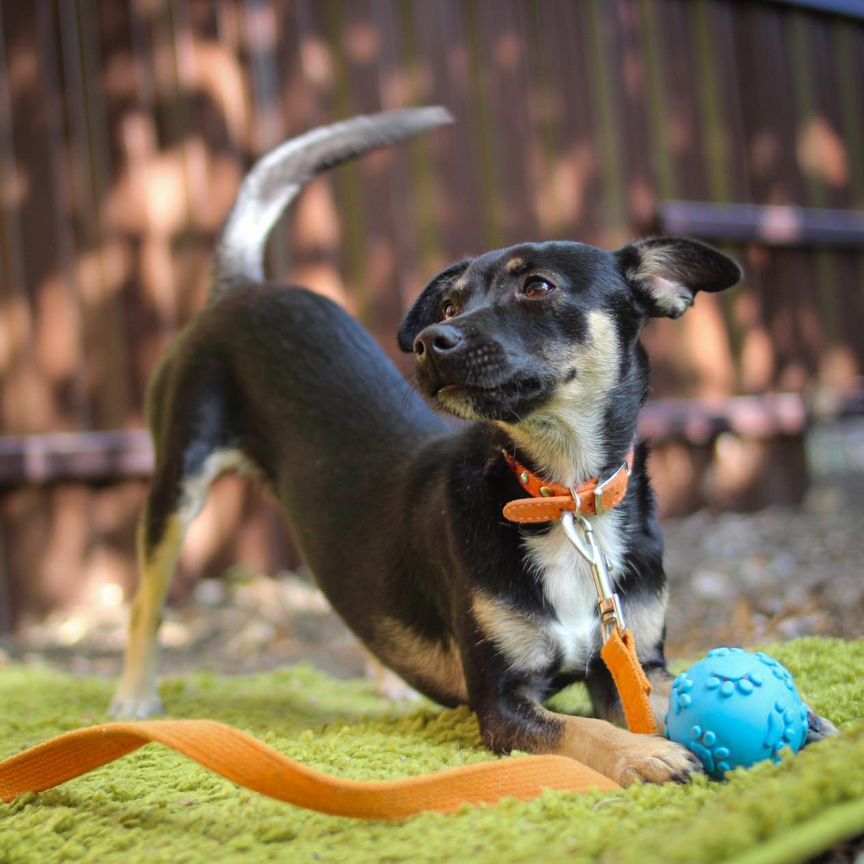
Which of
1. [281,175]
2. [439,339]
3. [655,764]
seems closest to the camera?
[655,764]

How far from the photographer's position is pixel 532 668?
106 inches

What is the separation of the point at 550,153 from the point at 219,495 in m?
3.37

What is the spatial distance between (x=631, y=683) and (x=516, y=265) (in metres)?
1.14

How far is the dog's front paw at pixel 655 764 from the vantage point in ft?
7.06

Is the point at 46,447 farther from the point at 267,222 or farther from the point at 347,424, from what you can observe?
the point at 347,424

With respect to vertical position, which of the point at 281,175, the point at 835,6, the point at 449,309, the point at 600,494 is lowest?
the point at 600,494

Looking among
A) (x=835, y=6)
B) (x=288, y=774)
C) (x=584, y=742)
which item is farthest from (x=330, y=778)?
(x=835, y=6)

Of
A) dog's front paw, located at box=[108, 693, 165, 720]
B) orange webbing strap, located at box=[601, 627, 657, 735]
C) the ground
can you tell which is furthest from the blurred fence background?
orange webbing strap, located at box=[601, 627, 657, 735]

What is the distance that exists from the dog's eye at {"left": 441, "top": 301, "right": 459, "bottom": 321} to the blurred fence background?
330 centimetres

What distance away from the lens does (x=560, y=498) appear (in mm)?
2666

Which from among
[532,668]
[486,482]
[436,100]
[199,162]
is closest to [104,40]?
[199,162]

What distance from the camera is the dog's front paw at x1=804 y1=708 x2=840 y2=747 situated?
7.69 feet

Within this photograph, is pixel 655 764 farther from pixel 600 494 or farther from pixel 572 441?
pixel 572 441

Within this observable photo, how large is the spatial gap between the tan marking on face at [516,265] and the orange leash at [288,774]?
1.30m
